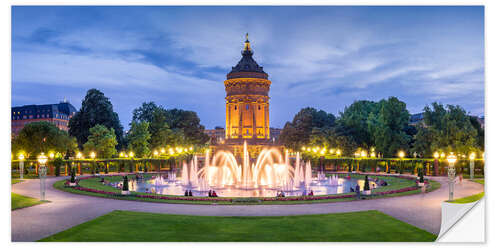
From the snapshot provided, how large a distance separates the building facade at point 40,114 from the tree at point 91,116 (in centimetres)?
419

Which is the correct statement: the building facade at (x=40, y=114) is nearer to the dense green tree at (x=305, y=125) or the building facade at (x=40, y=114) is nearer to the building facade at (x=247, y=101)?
the building facade at (x=247, y=101)

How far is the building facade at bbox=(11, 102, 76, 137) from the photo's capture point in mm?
55062

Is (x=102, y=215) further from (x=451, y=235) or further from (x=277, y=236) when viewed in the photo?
(x=451, y=235)

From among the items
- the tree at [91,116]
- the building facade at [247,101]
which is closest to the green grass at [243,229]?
the tree at [91,116]

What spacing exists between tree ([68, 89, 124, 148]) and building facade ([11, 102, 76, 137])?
4186mm

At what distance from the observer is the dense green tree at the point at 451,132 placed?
48188 mm

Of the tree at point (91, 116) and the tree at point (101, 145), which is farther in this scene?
the tree at point (91, 116)

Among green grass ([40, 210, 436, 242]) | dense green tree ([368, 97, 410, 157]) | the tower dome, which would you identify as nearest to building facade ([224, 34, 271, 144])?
the tower dome

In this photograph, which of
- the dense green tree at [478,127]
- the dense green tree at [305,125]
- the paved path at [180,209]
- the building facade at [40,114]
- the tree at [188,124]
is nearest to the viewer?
the paved path at [180,209]

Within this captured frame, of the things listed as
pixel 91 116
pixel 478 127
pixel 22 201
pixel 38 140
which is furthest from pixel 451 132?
pixel 91 116

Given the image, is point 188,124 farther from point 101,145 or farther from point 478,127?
point 478,127

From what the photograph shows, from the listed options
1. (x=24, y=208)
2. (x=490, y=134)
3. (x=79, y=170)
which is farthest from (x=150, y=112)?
(x=490, y=134)

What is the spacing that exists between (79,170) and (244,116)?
3907 centimetres

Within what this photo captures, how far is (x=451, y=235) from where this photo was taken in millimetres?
16922
